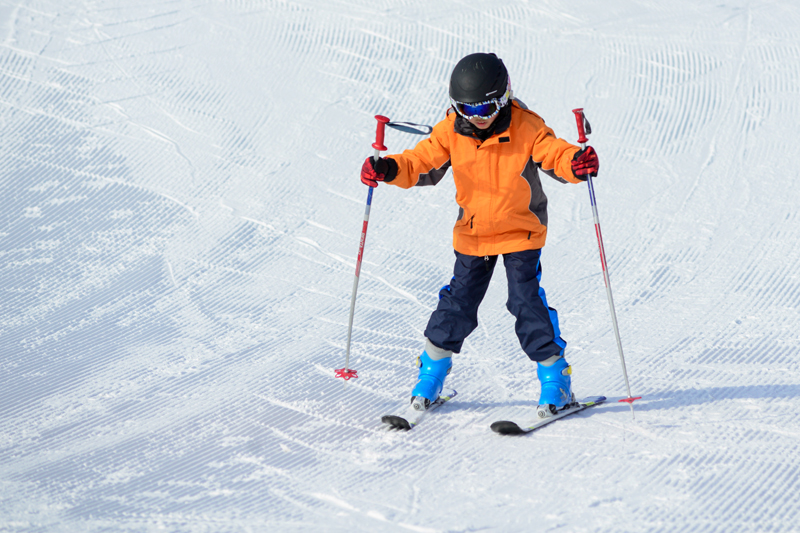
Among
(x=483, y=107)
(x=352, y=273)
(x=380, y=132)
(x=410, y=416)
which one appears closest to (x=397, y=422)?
(x=410, y=416)

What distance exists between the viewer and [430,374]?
8.95ft

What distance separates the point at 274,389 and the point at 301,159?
7.38ft

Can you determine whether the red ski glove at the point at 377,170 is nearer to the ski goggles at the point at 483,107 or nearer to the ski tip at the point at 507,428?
the ski goggles at the point at 483,107

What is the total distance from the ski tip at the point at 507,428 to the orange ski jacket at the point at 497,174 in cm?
56

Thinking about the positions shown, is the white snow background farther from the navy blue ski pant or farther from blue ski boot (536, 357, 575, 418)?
the navy blue ski pant

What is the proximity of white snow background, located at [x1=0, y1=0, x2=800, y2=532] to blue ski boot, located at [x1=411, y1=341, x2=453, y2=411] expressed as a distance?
0.41 feet

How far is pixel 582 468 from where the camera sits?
2.28 meters

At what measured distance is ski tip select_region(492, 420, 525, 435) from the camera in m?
2.51

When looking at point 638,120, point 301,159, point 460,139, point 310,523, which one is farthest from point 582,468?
point 638,120

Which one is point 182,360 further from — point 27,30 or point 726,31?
point 726,31

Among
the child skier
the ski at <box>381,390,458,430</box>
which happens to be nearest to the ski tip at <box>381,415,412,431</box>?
the ski at <box>381,390,458,430</box>

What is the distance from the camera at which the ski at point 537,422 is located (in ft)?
8.23

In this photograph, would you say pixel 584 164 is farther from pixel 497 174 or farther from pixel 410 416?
pixel 410 416

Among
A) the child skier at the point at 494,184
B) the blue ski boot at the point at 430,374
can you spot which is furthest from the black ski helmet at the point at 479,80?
the blue ski boot at the point at 430,374
